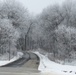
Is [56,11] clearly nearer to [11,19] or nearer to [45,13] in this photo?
[45,13]

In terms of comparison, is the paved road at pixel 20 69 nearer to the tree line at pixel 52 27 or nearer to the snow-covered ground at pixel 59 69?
the snow-covered ground at pixel 59 69

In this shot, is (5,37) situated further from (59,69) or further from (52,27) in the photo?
(59,69)

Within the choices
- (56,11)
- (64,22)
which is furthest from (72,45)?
(56,11)

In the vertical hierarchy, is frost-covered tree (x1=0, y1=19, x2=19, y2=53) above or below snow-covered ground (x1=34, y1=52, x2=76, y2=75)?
above

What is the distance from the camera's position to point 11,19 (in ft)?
221

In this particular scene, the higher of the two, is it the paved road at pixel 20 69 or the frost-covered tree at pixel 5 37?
the frost-covered tree at pixel 5 37

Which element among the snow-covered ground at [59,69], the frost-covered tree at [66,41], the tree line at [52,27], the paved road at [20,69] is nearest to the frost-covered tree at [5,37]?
the tree line at [52,27]

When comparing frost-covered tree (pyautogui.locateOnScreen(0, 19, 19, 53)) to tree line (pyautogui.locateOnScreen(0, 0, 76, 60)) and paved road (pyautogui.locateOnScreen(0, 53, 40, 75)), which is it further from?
paved road (pyautogui.locateOnScreen(0, 53, 40, 75))

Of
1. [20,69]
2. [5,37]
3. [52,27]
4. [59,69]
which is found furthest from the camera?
[52,27]

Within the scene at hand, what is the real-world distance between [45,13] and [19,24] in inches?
341

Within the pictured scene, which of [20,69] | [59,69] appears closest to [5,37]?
[20,69]

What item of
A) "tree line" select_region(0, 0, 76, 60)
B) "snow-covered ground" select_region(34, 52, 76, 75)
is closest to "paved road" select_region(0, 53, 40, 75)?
"snow-covered ground" select_region(34, 52, 76, 75)

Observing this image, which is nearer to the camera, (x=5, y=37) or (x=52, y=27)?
(x=5, y=37)

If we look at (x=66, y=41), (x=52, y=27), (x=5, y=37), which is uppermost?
(x=52, y=27)
